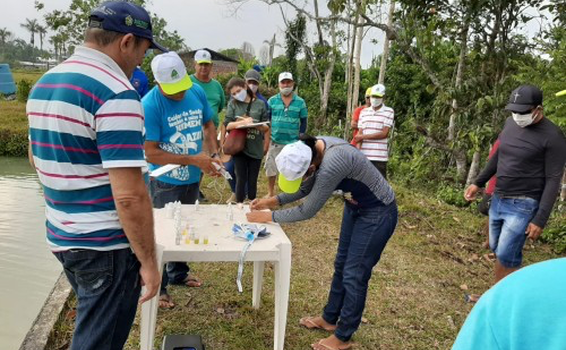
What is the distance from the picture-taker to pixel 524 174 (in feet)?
11.1

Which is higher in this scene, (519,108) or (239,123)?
(519,108)

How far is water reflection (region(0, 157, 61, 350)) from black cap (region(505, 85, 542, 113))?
4.13 metres

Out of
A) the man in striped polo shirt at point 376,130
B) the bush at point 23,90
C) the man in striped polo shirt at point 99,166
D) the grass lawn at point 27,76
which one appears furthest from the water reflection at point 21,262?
the grass lawn at point 27,76

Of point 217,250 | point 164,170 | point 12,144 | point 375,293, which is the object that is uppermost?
point 164,170

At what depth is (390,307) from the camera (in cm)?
373

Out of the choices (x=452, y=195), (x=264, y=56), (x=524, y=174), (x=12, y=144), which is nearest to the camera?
(x=524, y=174)

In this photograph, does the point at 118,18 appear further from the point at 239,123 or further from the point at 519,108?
the point at 239,123

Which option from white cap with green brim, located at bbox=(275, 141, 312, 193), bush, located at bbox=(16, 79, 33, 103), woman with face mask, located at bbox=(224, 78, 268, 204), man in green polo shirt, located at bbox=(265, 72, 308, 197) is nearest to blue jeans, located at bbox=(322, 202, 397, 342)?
white cap with green brim, located at bbox=(275, 141, 312, 193)

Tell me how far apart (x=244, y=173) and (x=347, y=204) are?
2.71 meters

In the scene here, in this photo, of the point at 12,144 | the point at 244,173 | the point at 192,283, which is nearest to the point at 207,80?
the point at 244,173

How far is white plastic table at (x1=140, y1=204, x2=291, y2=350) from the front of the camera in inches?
96.8

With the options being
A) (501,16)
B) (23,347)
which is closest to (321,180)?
(23,347)

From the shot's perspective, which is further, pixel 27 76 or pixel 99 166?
pixel 27 76

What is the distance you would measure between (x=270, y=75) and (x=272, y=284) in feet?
59.7
